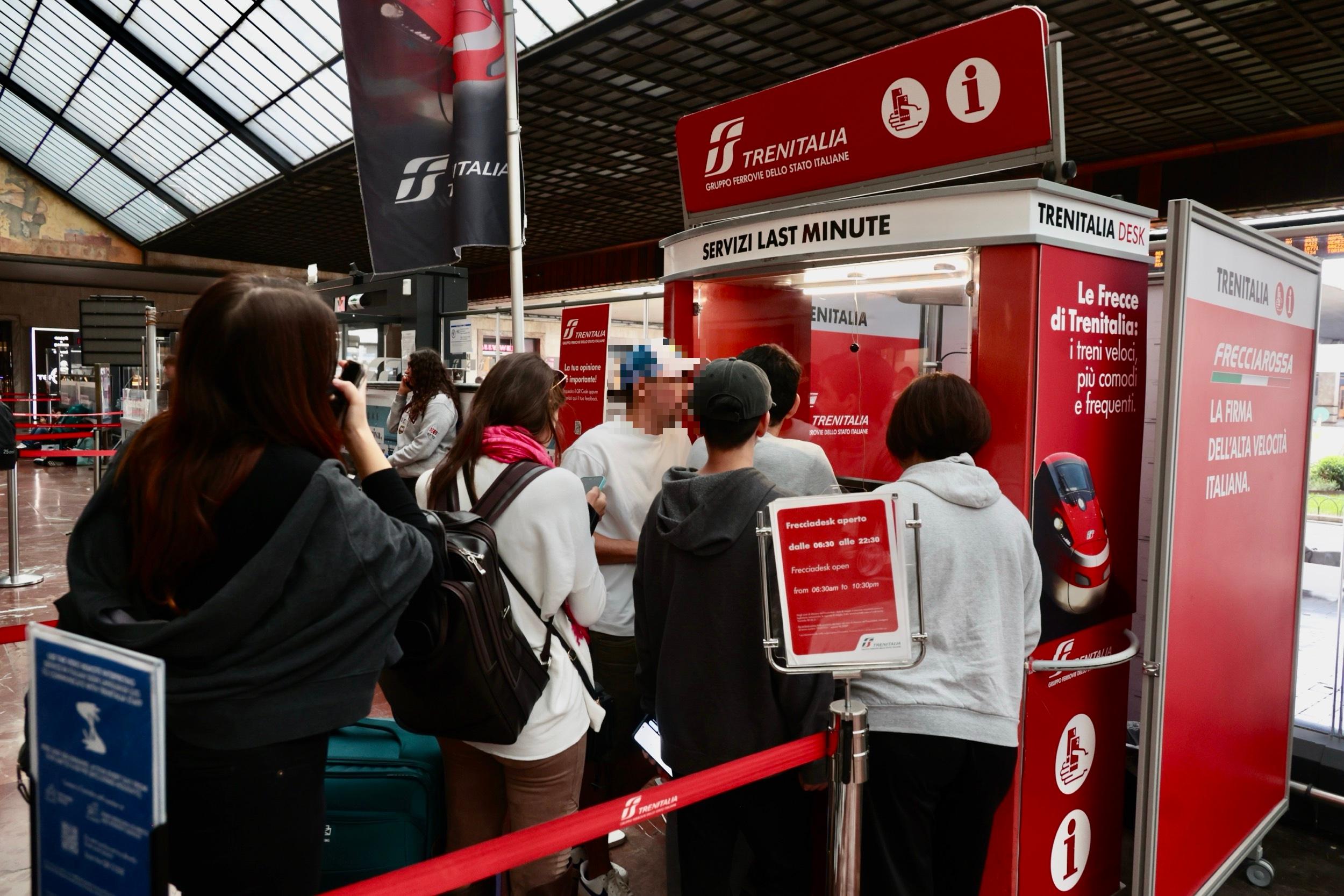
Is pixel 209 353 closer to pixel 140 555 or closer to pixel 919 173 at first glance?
pixel 140 555

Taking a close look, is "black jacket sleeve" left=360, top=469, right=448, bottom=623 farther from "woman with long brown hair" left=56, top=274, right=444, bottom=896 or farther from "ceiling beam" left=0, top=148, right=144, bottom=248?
"ceiling beam" left=0, top=148, right=144, bottom=248

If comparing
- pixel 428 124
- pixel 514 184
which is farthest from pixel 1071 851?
pixel 428 124

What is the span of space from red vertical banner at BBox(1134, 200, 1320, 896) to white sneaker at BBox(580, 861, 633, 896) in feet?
4.43

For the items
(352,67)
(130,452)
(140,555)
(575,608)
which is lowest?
(575,608)

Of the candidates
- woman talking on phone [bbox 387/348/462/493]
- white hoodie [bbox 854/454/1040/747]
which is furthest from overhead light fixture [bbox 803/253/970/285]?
woman talking on phone [bbox 387/348/462/493]

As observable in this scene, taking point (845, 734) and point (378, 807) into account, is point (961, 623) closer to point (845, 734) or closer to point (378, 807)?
point (845, 734)

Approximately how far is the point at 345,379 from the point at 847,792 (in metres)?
1.16

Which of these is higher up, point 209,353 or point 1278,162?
point 1278,162

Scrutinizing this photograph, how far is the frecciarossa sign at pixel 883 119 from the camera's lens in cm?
223

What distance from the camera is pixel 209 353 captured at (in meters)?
1.15

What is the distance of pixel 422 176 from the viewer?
3416 mm

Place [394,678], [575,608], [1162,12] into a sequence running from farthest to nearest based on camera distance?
[1162,12]
[575,608]
[394,678]

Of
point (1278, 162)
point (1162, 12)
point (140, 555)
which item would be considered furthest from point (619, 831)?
point (1278, 162)

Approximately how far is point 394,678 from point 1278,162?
1006 cm
